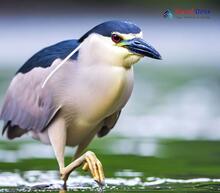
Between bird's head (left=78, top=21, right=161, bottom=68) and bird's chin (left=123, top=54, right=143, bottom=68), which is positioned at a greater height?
bird's head (left=78, top=21, right=161, bottom=68)

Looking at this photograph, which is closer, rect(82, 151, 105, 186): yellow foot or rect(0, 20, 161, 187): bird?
rect(82, 151, 105, 186): yellow foot

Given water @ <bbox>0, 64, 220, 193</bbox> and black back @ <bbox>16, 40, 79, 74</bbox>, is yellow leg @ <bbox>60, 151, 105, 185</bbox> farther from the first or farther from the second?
black back @ <bbox>16, 40, 79, 74</bbox>

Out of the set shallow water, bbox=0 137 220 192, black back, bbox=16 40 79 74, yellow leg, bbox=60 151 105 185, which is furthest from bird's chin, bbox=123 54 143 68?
shallow water, bbox=0 137 220 192

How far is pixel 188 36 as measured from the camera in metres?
17.1

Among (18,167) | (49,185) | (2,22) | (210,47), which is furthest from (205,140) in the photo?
(2,22)

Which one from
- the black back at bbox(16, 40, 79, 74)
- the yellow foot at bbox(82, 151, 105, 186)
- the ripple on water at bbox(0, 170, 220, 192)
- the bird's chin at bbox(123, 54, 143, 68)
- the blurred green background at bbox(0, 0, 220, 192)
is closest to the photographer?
the yellow foot at bbox(82, 151, 105, 186)

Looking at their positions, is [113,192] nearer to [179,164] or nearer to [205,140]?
[179,164]

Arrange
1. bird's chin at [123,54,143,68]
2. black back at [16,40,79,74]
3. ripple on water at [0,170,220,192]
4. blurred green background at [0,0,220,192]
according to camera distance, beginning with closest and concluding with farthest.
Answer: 1. bird's chin at [123,54,143,68]
2. black back at [16,40,79,74]
3. ripple on water at [0,170,220,192]
4. blurred green background at [0,0,220,192]

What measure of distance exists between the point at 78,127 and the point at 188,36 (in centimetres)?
1110

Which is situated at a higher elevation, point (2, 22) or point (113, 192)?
point (2, 22)

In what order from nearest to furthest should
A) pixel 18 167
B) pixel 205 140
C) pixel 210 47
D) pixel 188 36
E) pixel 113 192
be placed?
pixel 113 192
pixel 18 167
pixel 205 140
pixel 210 47
pixel 188 36

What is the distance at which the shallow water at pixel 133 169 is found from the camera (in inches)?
243

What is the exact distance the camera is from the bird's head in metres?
5.68

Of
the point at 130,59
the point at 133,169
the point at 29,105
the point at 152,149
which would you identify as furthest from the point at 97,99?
the point at 152,149
